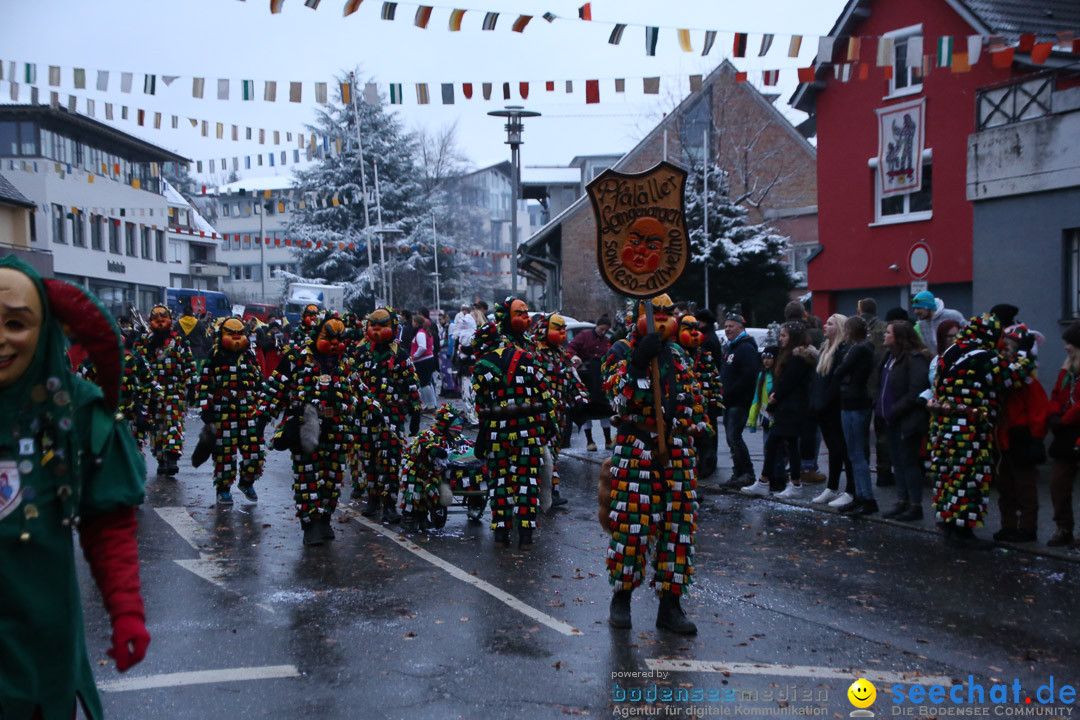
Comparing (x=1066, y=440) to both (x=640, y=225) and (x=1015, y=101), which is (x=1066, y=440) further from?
(x=1015, y=101)

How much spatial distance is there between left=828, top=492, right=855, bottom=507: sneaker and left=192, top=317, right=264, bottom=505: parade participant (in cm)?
594

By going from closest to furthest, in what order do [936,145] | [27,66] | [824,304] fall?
[27,66] < [936,145] < [824,304]

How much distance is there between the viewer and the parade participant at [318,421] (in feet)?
28.4

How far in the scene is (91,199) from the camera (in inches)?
1783

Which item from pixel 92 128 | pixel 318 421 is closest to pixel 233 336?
pixel 318 421

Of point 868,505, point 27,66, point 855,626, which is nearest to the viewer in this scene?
point 855,626

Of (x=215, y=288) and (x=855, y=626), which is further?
(x=215, y=288)

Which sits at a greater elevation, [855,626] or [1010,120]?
[1010,120]

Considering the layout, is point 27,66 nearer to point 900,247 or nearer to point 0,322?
point 0,322

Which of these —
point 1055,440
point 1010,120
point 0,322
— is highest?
point 1010,120

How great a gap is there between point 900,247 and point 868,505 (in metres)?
13.1

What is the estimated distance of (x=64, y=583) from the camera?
3.10m

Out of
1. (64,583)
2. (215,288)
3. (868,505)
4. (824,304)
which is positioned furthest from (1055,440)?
(215,288)

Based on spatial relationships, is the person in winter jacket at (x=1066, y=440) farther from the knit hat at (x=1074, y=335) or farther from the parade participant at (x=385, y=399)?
the parade participant at (x=385, y=399)
